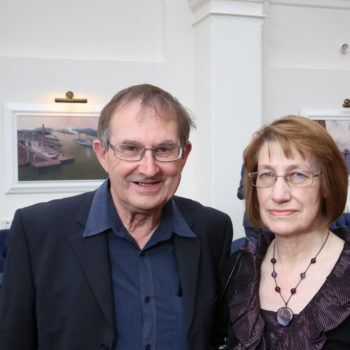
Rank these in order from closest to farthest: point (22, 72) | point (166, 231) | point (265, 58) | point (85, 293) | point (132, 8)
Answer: point (85, 293) < point (166, 231) < point (22, 72) < point (132, 8) < point (265, 58)

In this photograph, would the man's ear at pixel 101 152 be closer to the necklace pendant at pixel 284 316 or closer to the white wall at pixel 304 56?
the necklace pendant at pixel 284 316

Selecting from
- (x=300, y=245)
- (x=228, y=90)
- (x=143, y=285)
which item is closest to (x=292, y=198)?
(x=300, y=245)

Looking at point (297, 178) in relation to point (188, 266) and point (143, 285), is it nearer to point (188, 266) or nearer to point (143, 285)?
point (188, 266)

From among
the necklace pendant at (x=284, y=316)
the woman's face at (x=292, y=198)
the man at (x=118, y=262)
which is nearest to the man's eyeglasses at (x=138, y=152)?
the man at (x=118, y=262)

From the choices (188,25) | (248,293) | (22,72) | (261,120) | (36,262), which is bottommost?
(248,293)

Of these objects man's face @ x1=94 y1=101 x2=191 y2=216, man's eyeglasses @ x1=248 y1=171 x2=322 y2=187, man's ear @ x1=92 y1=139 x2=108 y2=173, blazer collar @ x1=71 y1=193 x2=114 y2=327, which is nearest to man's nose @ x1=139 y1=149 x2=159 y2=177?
man's face @ x1=94 y1=101 x2=191 y2=216

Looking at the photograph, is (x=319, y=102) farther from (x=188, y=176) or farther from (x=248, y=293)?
(x=248, y=293)

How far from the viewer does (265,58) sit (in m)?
7.12

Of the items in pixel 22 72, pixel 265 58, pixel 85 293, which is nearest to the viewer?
pixel 85 293

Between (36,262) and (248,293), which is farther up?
(36,262)

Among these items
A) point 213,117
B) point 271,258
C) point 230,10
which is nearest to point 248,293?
point 271,258

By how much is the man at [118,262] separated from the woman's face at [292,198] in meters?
0.38

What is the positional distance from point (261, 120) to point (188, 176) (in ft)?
3.99

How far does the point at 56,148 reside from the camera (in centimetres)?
638
